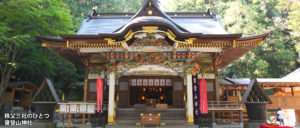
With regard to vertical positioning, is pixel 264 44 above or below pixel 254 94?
above

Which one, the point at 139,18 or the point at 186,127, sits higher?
the point at 139,18

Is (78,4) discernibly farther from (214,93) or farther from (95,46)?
(214,93)

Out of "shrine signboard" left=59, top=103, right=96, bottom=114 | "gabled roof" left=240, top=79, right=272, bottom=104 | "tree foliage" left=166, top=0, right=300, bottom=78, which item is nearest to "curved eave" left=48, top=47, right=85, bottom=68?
"shrine signboard" left=59, top=103, right=96, bottom=114

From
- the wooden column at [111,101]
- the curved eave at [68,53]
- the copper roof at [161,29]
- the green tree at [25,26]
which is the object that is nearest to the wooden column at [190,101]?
the copper roof at [161,29]

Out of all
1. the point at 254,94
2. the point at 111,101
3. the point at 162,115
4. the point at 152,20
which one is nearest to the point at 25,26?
the point at 111,101

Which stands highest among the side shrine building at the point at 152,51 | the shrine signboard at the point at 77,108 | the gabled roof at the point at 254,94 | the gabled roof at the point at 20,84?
the side shrine building at the point at 152,51

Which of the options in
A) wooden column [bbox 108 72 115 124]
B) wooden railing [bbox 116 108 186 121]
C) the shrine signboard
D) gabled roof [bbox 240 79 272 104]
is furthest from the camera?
wooden railing [bbox 116 108 186 121]

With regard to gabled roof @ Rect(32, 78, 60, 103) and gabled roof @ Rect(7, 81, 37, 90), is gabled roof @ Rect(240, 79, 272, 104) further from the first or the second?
gabled roof @ Rect(7, 81, 37, 90)

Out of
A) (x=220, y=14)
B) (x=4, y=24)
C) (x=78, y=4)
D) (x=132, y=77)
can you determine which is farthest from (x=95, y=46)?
(x=220, y=14)

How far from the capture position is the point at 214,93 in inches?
429

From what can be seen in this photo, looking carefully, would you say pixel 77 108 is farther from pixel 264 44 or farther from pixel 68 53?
pixel 264 44

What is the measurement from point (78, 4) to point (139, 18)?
20277 millimetres

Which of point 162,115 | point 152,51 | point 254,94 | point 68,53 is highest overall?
point 68,53

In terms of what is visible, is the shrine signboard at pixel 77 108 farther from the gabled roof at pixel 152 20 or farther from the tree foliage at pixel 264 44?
the tree foliage at pixel 264 44
